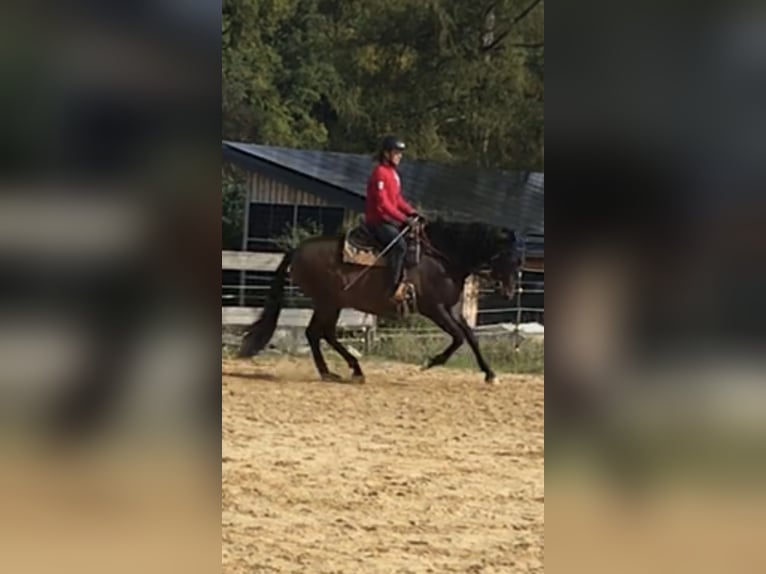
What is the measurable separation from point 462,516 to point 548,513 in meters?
0.33

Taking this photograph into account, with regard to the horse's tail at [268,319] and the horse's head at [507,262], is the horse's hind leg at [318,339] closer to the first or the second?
the horse's tail at [268,319]

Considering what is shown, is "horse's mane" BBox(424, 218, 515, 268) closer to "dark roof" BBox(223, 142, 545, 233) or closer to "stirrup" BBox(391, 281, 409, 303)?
"dark roof" BBox(223, 142, 545, 233)

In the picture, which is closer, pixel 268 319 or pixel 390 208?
pixel 268 319

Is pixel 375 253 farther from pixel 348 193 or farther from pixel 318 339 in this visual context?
pixel 318 339

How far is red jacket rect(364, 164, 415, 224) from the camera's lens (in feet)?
11.7

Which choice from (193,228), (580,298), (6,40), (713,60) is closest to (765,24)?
(713,60)

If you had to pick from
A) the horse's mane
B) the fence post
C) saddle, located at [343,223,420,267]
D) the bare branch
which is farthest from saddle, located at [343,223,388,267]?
the bare branch

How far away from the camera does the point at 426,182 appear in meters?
3.67

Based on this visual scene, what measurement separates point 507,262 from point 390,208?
1.47ft

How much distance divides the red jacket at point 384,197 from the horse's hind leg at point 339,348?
323mm

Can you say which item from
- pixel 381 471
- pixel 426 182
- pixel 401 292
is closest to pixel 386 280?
pixel 401 292

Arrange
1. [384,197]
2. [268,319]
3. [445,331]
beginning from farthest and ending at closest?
1. [445,331]
2. [384,197]
3. [268,319]

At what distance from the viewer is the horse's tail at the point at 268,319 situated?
3.46 metres

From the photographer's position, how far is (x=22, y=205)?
3.02 metres
